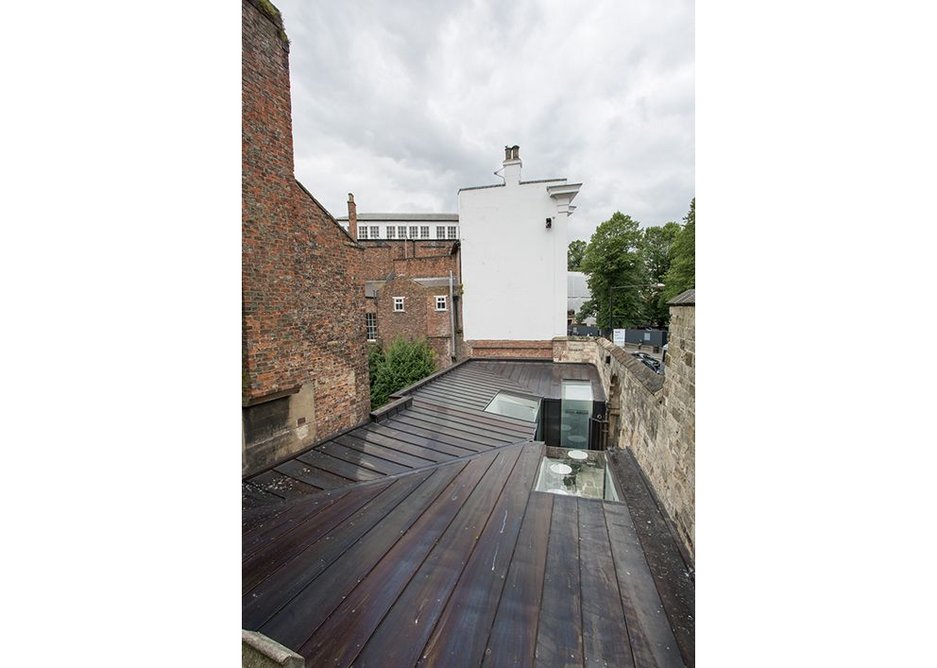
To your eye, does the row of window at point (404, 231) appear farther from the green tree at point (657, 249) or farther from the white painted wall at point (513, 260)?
the white painted wall at point (513, 260)

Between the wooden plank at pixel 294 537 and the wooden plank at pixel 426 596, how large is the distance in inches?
39.3

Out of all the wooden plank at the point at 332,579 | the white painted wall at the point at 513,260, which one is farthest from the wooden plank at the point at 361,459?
the white painted wall at the point at 513,260

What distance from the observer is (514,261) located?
1397 cm

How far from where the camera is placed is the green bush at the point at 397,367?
45.1ft

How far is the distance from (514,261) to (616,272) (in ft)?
36.2

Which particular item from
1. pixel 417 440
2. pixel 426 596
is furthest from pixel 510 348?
pixel 426 596

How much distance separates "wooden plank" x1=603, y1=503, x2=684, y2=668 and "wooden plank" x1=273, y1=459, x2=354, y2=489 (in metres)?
2.82

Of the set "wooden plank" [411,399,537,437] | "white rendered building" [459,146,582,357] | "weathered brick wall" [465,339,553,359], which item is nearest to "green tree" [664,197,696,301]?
"white rendered building" [459,146,582,357]

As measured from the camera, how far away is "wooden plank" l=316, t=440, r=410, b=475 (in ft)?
12.9

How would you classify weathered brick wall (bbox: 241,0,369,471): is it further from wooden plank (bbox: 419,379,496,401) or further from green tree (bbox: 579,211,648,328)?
green tree (bbox: 579,211,648,328)

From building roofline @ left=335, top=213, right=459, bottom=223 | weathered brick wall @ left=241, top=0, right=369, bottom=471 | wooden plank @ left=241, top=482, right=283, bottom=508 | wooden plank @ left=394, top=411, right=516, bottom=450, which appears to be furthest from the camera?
building roofline @ left=335, top=213, right=459, bottom=223

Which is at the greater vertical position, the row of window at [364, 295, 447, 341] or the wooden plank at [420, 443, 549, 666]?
the row of window at [364, 295, 447, 341]

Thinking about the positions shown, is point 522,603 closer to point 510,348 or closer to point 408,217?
point 510,348
